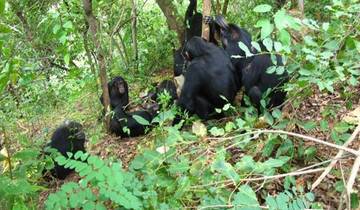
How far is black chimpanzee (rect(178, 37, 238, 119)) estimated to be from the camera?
241 inches

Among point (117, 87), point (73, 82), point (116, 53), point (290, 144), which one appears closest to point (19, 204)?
point (290, 144)

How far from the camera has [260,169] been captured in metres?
3.20

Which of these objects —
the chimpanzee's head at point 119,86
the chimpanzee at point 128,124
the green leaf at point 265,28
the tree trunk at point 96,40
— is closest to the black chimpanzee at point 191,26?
the chimpanzee's head at point 119,86

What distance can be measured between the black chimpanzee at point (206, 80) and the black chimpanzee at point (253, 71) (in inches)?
7.9

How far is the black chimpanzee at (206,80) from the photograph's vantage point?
20.1 feet

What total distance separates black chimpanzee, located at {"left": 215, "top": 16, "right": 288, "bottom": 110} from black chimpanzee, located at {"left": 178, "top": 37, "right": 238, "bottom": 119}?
0.20 meters

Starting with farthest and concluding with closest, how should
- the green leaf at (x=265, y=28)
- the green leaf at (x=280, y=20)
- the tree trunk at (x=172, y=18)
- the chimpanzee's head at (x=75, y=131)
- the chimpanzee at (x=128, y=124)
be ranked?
the tree trunk at (x=172, y=18), the chimpanzee at (x=128, y=124), the chimpanzee's head at (x=75, y=131), the green leaf at (x=265, y=28), the green leaf at (x=280, y=20)

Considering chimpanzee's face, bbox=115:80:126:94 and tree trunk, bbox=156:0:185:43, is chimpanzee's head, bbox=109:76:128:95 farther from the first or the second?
tree trunk, bbox=156:0:185:43

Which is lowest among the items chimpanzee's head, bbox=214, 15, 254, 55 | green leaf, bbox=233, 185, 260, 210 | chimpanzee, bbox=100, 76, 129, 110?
chimpanzee, bbox=100, 76, 129, 110

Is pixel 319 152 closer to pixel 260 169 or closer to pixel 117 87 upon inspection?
pixel 260 169

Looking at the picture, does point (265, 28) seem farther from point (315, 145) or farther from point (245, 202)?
point (315, 145)

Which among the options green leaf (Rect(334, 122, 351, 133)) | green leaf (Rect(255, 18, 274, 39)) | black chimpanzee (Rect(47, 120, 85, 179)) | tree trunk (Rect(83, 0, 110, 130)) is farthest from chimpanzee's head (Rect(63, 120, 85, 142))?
green leaf (Rect(255, 18, 274, 39))

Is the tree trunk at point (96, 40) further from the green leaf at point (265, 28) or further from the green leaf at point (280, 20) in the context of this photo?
the green leaf at point (280, 20)

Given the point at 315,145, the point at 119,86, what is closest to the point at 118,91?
the point at 119,86
